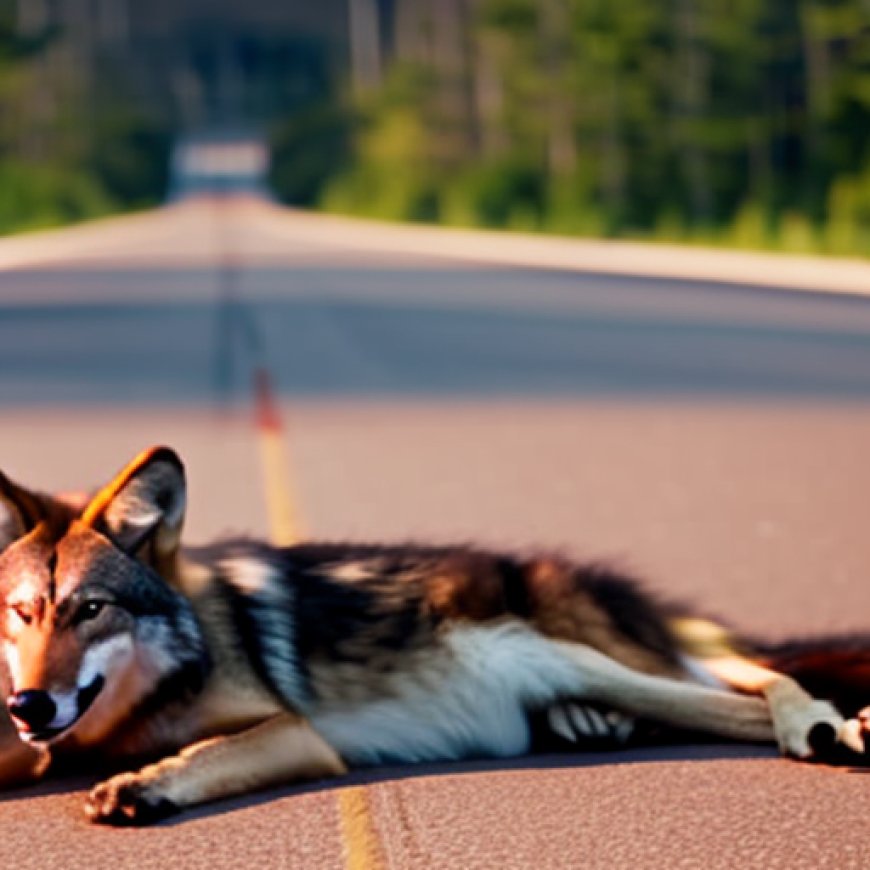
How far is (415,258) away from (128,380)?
2693 cm

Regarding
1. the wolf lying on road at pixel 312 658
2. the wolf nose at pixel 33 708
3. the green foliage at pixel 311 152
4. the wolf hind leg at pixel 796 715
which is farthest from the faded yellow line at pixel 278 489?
the green foliage at pixel 311 152

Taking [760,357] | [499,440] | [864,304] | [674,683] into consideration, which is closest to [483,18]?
[864,304]

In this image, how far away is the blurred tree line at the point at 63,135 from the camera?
71625 mm

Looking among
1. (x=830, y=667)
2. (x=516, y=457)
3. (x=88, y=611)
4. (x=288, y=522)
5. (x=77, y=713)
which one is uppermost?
(x=88, y=611)

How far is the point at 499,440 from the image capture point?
15.0 meters

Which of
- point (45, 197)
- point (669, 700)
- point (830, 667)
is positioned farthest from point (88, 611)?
point (45, 197)

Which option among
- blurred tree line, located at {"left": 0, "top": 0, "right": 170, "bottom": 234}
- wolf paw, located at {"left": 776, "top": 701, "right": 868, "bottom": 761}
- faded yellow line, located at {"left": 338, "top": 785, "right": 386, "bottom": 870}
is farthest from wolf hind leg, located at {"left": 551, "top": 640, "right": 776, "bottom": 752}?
blurred tree line, located at {"left": 0, "top": 0, "right": 170, "bottom": 234}

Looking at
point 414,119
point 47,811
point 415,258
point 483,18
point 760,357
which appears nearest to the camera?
point 47,811

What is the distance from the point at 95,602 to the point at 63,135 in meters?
92.4

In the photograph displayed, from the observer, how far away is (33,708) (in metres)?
5.40

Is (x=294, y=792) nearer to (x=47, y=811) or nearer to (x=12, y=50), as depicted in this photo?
(x=47, y=811)

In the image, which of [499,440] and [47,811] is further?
[499,440]

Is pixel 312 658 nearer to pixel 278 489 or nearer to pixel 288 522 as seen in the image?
pixel 288 522

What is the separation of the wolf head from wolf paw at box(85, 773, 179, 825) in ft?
0.49
